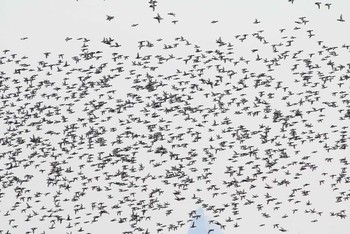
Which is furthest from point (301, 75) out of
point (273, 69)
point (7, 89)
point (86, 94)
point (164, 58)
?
point (7, 89)

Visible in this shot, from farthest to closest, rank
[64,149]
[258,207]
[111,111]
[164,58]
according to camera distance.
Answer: [258,207]
[64,149]
[111,111]
[164,58]

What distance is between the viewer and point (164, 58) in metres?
66.4

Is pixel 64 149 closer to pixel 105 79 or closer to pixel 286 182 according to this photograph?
pixel 105 79

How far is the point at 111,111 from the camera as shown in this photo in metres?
71.6

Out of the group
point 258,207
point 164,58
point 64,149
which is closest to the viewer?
point 164,58

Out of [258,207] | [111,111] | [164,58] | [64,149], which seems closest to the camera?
[164,58]

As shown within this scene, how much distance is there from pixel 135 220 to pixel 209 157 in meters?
10.2

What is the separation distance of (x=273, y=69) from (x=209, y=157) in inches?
421

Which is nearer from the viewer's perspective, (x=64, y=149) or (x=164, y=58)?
(x=164, y=58)

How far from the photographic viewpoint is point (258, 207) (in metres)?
81.6

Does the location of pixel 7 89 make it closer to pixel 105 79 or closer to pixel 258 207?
pixel 105 79

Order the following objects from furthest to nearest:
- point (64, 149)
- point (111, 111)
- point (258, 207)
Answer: point (258, 207)
point (64, 149)
point (111, 111)

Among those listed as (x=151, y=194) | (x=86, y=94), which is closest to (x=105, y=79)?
(x=86, y=94)

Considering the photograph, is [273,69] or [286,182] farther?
[286,182]
